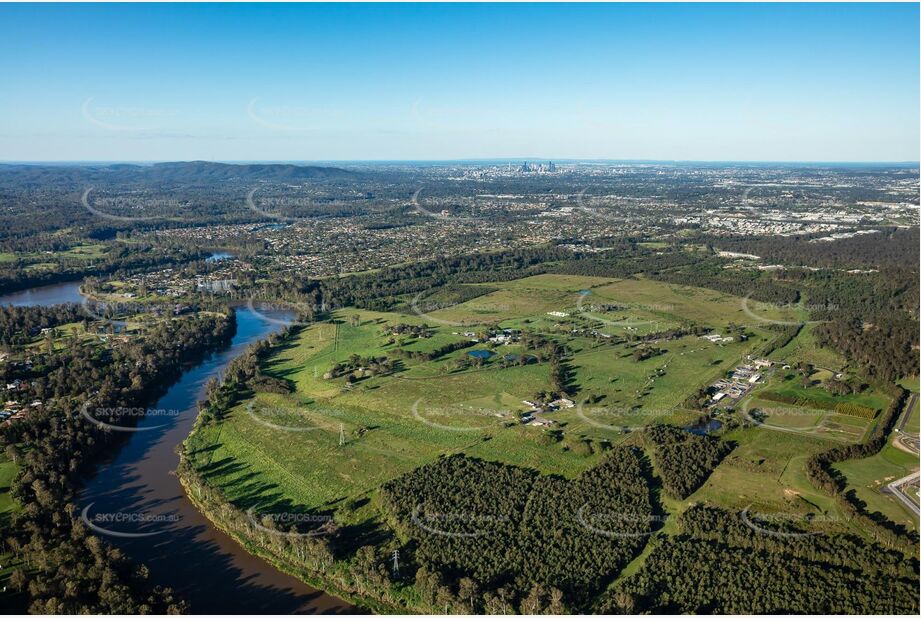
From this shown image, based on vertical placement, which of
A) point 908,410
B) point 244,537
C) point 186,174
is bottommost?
point 244,537

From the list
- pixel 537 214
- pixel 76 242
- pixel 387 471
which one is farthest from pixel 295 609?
pixel 537 214

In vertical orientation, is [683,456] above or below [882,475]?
above

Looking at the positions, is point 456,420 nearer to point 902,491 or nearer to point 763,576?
point 763,576

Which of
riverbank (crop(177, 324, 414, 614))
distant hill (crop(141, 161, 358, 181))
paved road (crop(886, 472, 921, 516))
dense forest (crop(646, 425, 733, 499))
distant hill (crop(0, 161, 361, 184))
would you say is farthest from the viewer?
distant hill (crop(141, 161, 358, 181))

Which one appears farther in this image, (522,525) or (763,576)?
(522,525)

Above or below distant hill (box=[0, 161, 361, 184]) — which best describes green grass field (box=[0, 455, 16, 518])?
below

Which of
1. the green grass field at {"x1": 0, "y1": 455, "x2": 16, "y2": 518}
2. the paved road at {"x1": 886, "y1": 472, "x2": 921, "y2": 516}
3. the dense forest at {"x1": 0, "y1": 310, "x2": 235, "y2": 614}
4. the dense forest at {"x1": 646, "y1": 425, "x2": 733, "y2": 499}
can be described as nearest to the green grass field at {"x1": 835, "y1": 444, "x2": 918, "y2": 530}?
the paved road at {"x1": 886, "y1": 472, "x2": 921, "y2": 516}

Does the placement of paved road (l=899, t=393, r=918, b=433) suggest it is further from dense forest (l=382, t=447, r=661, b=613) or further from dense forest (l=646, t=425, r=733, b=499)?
dense forest (l=382, t=447, r=661, b=613)

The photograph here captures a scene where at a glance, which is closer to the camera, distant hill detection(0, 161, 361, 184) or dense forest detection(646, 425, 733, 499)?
dense forest detection(646, 425, 733, 499)

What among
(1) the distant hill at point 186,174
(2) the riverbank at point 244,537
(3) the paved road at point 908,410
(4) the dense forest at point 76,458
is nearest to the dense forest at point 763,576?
(2) the riverbank at point 244,537

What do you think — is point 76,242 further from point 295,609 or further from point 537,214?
point 295,609

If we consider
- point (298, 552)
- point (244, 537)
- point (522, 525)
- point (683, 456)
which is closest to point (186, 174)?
point (244, 537)
